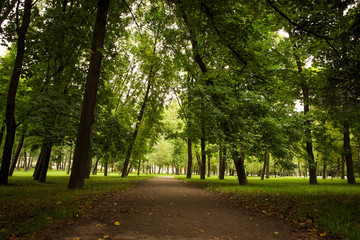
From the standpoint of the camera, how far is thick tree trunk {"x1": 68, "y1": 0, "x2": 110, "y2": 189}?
9.23 meters

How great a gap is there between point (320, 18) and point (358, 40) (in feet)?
4.77

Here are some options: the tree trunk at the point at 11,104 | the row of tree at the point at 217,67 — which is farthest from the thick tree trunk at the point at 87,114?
the tree trunk at the point at 11,104

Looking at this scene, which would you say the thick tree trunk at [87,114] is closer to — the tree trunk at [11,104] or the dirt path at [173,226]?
the tree trunk at [11,104]

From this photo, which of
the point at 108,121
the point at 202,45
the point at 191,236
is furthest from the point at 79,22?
the point at 191,236

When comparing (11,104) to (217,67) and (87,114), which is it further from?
(217,67)

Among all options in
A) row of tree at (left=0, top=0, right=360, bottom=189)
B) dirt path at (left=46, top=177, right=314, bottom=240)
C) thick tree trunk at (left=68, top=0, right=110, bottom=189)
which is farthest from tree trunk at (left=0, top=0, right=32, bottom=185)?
dirt path at (left=46, top=177, right=314, bottom=240)

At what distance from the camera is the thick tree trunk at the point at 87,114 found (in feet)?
30.3

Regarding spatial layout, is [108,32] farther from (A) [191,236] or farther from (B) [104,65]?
(A) [191,236]

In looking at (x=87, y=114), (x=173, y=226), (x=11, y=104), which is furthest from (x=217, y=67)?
(x=11, y=104)

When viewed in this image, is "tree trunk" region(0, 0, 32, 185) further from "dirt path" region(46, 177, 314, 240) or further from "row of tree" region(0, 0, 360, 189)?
"dirt path" region(46, 177, 314, 240)

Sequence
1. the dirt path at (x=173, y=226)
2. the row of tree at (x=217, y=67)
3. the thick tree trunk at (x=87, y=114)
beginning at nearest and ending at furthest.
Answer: the dirt path at (x=173, y=226) → the row of tree at (x=217, y=67) → the thick tree trunk at (x=87, y=114)

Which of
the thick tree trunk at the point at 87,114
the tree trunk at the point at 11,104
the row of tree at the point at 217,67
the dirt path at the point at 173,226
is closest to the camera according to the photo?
the dirt path at the point at 173,226

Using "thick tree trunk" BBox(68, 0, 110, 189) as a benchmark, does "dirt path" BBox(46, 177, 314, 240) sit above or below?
below

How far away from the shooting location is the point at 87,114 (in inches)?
372
